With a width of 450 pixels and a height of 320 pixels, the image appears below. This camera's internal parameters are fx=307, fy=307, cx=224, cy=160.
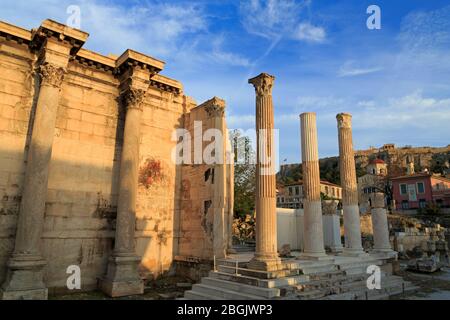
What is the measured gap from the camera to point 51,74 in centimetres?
934

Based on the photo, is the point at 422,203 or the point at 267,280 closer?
the point at 267,280

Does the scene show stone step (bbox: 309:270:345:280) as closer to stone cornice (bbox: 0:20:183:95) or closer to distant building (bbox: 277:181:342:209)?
stone cornice (bbox: 0:20:183:95)

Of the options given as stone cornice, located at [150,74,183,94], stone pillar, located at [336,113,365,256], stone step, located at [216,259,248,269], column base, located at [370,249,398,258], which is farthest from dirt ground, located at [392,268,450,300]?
stone cornice, located at [150,74,183,94]

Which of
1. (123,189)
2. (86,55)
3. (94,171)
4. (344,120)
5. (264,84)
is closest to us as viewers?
(264,84)

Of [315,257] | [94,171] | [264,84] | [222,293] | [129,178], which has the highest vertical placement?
[264,84]

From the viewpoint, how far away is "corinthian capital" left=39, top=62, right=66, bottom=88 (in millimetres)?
9281

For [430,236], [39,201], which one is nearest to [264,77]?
[39,201]

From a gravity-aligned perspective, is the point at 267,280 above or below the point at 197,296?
above

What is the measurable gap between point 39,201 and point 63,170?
1.62 meters

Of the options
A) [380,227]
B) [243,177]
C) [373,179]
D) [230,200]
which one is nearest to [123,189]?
[230,200]

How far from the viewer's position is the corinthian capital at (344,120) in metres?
15.4

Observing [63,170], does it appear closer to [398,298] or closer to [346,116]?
[398,298]

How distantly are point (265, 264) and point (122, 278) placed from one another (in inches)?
177

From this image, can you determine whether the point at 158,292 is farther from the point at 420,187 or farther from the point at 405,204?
the point at 405,204
